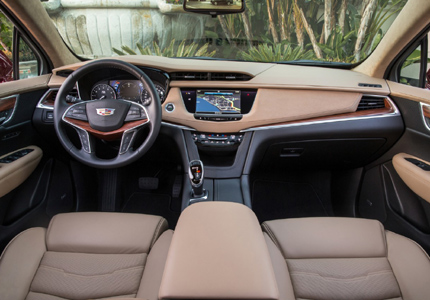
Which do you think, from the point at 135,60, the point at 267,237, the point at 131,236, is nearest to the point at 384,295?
the point at 267,237

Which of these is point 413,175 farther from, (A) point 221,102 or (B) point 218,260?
(B) point 218,260

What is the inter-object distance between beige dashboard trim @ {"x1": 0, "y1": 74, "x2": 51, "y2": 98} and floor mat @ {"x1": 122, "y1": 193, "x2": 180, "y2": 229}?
3.57 feet

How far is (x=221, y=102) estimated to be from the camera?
80.8 inches

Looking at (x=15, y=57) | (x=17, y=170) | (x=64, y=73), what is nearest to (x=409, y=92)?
(x=64, y=73)

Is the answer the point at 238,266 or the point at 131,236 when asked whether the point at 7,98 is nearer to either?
the point at 131,236

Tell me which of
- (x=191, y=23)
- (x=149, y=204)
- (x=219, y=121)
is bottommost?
(x=149, y=204)

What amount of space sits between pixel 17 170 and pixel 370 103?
7.11 ft

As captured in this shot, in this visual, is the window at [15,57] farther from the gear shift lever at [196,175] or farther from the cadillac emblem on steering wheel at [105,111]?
the gear shift lever at [196,175]

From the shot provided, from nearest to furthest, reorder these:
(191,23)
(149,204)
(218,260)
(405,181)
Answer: (218,260) → (405,181) → (149,204) → (191,23)

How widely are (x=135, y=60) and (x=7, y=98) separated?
2.47 ft

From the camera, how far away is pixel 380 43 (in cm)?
197

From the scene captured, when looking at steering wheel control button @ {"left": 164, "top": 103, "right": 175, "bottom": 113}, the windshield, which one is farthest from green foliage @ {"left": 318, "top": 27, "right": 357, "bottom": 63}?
steering wheel control button @ {"left": 164, "top": 103, "right": 175, "bottom": 113}

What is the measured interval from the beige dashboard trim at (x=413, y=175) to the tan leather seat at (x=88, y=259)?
1324 mm

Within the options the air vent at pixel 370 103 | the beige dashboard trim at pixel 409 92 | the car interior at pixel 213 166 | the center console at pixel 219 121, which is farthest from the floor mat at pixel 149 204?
the beige dashboard trim at pixel 409 92
